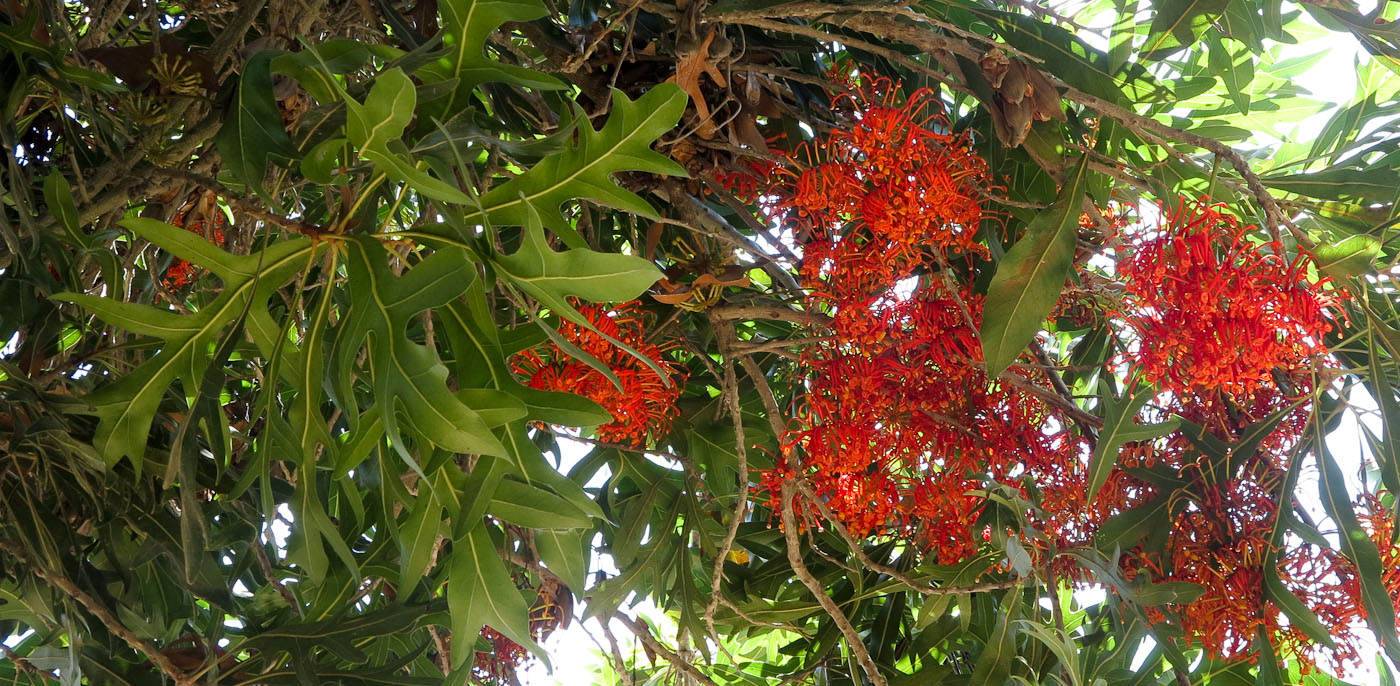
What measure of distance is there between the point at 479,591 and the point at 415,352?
0.32 metres

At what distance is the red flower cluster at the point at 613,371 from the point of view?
4.47 ft

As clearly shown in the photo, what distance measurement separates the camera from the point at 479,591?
3.53 ft

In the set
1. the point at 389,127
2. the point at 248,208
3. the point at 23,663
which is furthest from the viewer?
the point at 23,663

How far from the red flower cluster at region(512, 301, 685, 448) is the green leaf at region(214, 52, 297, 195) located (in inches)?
17.1

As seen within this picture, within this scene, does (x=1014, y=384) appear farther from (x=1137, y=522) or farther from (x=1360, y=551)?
(x=1360, y=551)

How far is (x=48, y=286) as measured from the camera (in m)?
1.24

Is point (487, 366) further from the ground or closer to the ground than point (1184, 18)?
closer to the ground

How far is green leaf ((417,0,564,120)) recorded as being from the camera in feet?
3.17

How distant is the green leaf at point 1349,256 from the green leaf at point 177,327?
110cm

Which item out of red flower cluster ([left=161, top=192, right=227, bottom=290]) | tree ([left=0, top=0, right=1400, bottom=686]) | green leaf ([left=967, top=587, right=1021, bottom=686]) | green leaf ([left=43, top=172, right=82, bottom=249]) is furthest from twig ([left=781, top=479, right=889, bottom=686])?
green leaf ([left=43, top=172, right=82, bottom=249])

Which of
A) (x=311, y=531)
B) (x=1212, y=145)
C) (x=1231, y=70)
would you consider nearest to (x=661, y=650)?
(x=311, y=531)

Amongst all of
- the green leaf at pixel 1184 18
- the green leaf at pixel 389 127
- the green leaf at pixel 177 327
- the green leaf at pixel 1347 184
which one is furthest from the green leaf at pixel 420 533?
the green leaf at pixel 1347 184

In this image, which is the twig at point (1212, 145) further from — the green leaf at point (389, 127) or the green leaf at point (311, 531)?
the green leaf at point (311, 531)

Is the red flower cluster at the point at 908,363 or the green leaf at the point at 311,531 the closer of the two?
the green leaf at the point at 311,531
